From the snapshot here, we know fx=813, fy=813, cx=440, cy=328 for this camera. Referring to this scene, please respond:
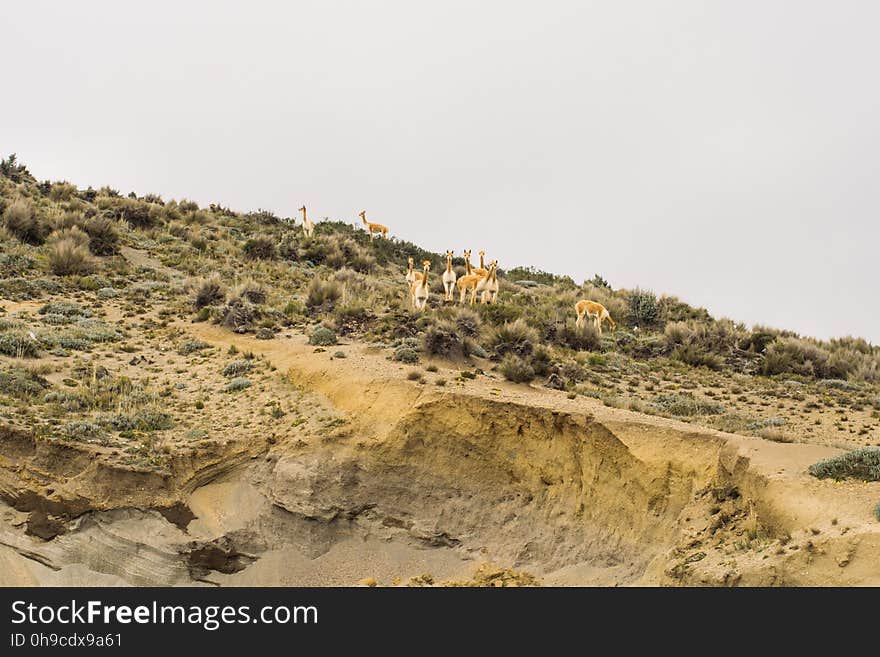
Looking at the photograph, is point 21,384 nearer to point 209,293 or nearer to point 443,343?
point 209,293

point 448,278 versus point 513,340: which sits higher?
point 448,278

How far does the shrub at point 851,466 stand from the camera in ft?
39.4

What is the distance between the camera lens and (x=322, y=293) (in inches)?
1025

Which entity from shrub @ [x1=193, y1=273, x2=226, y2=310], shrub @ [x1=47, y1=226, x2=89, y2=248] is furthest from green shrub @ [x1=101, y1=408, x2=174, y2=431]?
shrub @ [x1=47, y1=226, x2=89, y2=248]

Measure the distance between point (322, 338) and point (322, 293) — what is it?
5161mm

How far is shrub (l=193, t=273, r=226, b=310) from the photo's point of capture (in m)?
24.6

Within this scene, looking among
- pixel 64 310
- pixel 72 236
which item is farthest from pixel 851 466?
pixel 72 236

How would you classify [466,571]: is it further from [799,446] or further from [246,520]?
[799,446]

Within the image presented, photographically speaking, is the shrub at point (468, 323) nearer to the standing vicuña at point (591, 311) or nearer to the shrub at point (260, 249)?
the standing vicuña at point (591, 311)

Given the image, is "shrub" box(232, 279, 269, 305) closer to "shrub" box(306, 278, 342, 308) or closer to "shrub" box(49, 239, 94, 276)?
"shrub" box(306, 278, 342, 308)

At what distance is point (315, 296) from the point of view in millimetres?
25719

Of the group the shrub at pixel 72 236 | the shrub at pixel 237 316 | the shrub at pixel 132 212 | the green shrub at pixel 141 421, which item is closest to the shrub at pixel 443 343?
the shrub at pixel 237 316

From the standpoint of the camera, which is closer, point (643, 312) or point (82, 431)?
point (82, 431)

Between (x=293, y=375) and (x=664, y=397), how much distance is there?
9140mm
